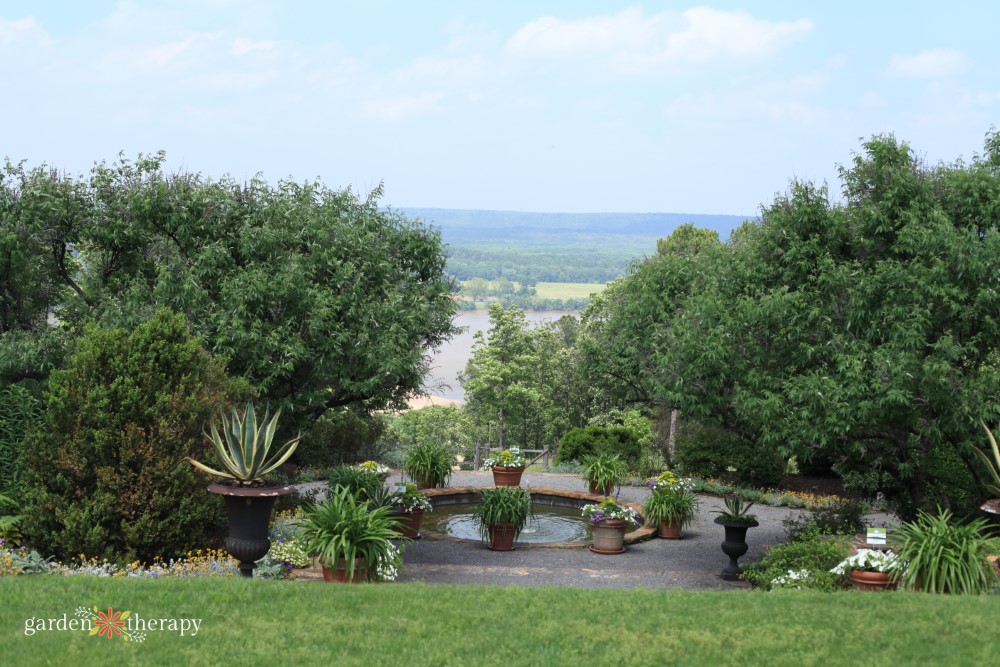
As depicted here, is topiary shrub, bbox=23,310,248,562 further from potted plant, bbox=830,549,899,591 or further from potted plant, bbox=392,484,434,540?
potted plant, bbox=830,549,899,591

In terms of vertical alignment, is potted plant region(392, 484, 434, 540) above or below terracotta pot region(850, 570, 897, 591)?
below

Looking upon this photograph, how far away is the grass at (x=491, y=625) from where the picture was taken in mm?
6688

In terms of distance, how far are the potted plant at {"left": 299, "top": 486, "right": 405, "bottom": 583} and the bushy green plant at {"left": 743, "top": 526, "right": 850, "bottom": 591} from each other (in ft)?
14.2

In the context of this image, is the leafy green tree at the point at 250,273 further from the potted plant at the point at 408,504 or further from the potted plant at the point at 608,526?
the potted plant at the point at 608,526

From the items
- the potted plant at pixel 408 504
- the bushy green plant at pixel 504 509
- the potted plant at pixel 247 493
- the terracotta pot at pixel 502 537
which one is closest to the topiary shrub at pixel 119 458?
the potted plant at pixel 247 493

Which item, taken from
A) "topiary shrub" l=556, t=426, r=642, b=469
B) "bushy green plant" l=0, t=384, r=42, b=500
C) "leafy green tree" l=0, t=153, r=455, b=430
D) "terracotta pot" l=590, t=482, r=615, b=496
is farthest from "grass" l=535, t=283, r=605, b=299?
"bushy green plant" l=0, t=384, r=42, b=500

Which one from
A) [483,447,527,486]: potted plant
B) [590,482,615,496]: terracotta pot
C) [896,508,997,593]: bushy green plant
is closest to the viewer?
[896,508,997,593]: bushy green plant

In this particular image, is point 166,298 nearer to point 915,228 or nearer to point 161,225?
point 161,225

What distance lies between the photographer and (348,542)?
9.55 metres

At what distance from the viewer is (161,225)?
15.8m

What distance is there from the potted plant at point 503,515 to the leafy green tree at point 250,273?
2.47 meters

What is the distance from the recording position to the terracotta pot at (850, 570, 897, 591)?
30.6 ft

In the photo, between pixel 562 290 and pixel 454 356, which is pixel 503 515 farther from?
pixel 454 356

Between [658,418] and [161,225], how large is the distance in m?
27.8
